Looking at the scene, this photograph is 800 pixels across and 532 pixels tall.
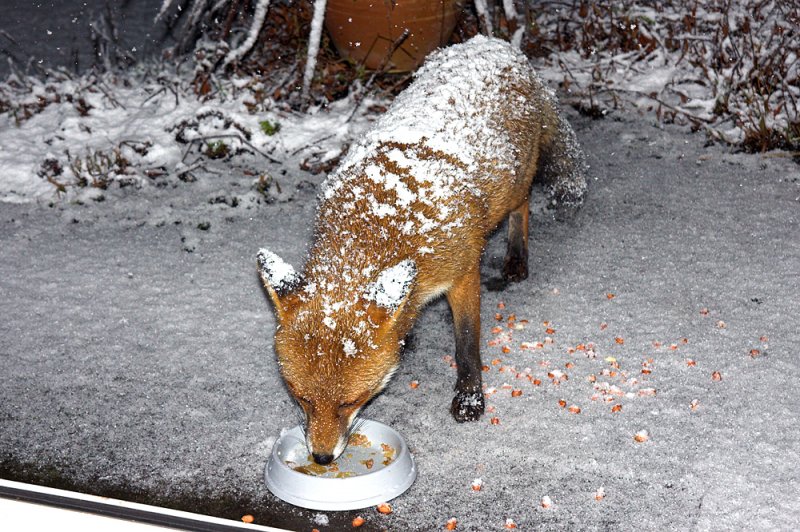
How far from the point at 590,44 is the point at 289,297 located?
5.64 m

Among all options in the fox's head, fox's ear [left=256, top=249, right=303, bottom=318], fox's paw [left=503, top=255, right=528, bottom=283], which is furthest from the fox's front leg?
fox's paw [left=503, top=255, right=528, bottom=283]

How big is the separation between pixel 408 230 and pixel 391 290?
0.44m

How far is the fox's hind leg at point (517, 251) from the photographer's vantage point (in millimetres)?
4535

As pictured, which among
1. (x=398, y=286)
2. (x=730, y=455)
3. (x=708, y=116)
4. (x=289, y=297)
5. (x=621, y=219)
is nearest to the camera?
(x=398, y=286)

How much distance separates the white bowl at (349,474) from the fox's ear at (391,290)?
62 cm

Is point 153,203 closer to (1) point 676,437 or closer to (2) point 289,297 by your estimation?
(2) point 289,297

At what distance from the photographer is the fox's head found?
270 cm

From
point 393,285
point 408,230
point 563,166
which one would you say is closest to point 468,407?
point 408,230

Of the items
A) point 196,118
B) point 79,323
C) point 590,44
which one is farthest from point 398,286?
point 590,44

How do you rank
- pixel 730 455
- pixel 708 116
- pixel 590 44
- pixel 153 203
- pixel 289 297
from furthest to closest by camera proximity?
pixel 590 44, pixel 708 116, pixel 153 203, pixel 730 455, pixel 289 297

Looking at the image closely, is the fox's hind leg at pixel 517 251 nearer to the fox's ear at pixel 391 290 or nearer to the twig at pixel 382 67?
the fox's ear at pixel 391 290

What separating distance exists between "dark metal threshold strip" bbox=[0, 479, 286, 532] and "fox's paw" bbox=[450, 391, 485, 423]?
167 cm

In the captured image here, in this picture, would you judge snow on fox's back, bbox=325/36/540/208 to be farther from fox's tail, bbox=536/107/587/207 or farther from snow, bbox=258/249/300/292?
snow, bbox=258/249/300/292

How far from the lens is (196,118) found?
253 inches
